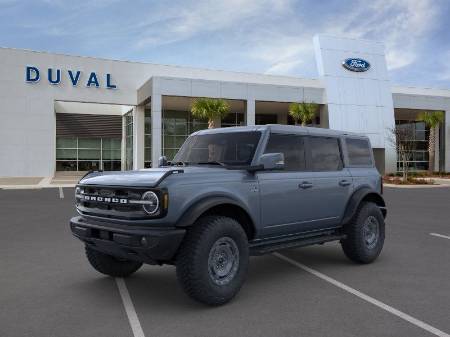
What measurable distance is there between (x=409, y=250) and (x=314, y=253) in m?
1.69

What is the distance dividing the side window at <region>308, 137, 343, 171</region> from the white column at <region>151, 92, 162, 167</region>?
873 inches

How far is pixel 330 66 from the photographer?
34281 millimetres

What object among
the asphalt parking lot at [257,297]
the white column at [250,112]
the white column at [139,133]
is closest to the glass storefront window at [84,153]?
the white column at [139,133]

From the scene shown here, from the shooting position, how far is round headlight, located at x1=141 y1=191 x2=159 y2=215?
14.8ft

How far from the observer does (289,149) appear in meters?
5.95

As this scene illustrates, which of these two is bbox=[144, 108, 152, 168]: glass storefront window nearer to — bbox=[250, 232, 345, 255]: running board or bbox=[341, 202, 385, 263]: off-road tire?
bbox=[341, 202, 385, 263]: off-road tire

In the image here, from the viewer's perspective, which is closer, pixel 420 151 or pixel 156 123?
pixel 156 123

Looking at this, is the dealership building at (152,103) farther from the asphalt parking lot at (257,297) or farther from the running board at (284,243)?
the running board at (284,243)

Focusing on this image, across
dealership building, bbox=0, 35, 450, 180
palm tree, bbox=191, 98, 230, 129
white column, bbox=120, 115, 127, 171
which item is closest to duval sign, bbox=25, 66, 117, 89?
dealership building, bbox=0, 35, 450, 180

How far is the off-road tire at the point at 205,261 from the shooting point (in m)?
4.54

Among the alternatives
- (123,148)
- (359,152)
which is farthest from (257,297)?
(123,148)

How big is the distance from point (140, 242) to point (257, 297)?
1.53m

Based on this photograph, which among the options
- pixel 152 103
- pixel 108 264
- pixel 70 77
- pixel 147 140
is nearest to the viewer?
pixel 108 264

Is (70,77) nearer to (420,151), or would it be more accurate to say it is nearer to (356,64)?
(356,64)
